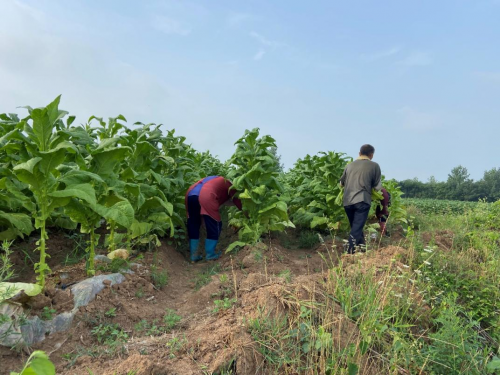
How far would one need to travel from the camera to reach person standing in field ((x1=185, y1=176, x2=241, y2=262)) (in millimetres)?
6379

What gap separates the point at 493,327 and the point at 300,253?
3.51 metres

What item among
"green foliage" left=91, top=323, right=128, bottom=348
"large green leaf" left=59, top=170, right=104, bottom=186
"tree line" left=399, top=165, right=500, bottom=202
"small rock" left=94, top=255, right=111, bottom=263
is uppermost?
"tree line" left=399, top=165, right=500, bottom=202

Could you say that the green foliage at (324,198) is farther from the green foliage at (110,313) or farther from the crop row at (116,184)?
the green foliage at (110,313)

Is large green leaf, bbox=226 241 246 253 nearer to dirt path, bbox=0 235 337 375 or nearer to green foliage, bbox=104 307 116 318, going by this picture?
dirt path, bbox=0 235 337 375

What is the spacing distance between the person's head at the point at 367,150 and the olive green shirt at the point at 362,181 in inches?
3.8

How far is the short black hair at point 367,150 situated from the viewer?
7.00 metres

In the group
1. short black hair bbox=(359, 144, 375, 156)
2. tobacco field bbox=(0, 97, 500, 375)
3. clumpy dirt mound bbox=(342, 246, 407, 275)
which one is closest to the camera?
tobacco field bbox=(0, 97, 500, 375)

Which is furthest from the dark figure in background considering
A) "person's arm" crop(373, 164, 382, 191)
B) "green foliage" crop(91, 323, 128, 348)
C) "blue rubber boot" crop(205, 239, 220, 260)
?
"green foliage" crop(91, 323, 128, 348)

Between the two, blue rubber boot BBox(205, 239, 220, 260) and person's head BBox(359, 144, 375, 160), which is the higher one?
person's head BBox(359, 144, 375, 160)

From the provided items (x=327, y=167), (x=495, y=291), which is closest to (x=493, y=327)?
(x=495, y=291)

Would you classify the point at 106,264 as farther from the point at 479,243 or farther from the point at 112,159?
the point at 479,243

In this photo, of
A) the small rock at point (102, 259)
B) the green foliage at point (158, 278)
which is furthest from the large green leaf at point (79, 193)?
the green foliage at point (158, 278)

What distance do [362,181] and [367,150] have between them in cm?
68

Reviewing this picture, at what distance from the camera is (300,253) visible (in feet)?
24.1
